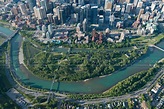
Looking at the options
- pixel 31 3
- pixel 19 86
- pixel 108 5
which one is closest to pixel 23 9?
pixel 31 3

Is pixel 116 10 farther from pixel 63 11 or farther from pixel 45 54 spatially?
pixel 45 54

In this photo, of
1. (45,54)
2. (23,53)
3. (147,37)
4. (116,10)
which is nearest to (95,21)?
(116,10)

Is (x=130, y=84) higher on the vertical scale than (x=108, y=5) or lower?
lower

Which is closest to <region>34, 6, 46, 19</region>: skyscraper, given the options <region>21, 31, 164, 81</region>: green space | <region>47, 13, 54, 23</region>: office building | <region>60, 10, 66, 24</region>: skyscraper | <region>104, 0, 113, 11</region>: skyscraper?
<region>47, 13, 54, 23</region>: office building

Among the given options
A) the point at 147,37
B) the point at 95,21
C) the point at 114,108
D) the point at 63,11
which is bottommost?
the point at 114,108

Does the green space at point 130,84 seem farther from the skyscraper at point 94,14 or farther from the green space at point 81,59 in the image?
the skyscraper at point 94,14

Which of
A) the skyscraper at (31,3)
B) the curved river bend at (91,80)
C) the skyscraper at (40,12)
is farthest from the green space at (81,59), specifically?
the skyscraper at (31,3)

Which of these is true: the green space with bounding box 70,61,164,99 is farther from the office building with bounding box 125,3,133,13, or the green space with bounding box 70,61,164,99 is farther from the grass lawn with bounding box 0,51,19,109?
the office building with bounding box 125,3,133,13

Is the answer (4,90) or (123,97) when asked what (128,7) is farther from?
(4,90)

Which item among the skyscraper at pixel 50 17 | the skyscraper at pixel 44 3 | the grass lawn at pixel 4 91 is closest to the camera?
the grass lawn at pixel 4 91
